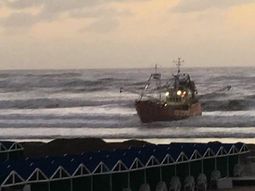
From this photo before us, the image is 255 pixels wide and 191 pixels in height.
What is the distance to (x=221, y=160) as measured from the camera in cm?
2356

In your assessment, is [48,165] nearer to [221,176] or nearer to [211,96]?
[221,176]

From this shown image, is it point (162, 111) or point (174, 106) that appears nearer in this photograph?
point (162, 111)

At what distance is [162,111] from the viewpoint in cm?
5819

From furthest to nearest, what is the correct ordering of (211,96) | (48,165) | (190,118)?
1. (211,96)
2. (190,118)
3. (48,165)

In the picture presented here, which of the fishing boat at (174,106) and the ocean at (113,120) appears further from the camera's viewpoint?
the fishing boat at (174,106)

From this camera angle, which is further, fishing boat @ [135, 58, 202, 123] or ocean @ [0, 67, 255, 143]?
fishing boat @ [135, 58, 202, 123]

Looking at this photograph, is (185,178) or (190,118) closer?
(185,178)

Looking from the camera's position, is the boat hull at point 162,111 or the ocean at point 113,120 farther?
the boat hull at point 162,111

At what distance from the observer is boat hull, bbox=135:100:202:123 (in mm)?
57750

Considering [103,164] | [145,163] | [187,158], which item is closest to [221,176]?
[187,158]

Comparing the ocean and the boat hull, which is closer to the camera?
the ocean

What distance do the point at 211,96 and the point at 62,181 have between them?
2736 inches

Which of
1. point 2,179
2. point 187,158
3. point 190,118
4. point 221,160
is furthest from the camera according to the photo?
point 190,118

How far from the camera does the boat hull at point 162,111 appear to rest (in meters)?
57.8
